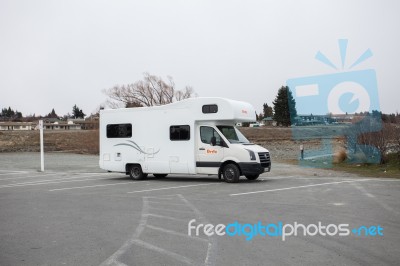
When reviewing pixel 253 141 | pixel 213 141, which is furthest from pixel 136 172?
pixel 253 141

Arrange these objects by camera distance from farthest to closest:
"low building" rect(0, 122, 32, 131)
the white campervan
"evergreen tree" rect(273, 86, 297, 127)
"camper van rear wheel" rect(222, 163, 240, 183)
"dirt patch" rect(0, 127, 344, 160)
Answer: "low building" rect(0, 122, 32, 131) → "evergreen tree" rect(273, 86, 297, 127) → "dirt patch" rect(0, 127, 344, 160) → the white campervan → "camper van rear wheel" rect(222, 163, 240, 183)

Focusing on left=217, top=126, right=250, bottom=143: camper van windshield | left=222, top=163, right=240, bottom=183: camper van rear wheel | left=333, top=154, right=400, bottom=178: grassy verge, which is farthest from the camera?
left=333, top=154, right=400, bottom=178: grassy verge

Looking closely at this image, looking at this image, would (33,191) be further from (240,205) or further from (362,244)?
(362,244)

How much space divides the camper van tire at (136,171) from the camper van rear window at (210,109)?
3.82 meters

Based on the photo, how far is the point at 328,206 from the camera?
10.6m

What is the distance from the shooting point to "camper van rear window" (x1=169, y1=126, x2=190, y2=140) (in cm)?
1753

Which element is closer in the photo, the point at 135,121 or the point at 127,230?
the point at 127,230

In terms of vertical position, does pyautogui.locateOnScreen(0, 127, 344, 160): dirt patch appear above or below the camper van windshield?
above

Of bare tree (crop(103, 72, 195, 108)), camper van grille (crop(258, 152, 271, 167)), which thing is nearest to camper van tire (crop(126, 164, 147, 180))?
camper van grille (crop(258, 152, 271, 167))

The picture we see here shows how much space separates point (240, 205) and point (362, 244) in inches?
171

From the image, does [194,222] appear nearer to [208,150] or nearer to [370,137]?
[208,150]

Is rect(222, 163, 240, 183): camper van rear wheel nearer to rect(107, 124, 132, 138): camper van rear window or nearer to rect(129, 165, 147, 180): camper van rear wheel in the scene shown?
rect(129, 165, 147, 180): camper van rear wheel

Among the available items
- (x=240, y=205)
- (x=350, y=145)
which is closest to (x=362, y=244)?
(x=240, y=205)

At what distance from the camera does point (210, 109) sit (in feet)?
55.8
